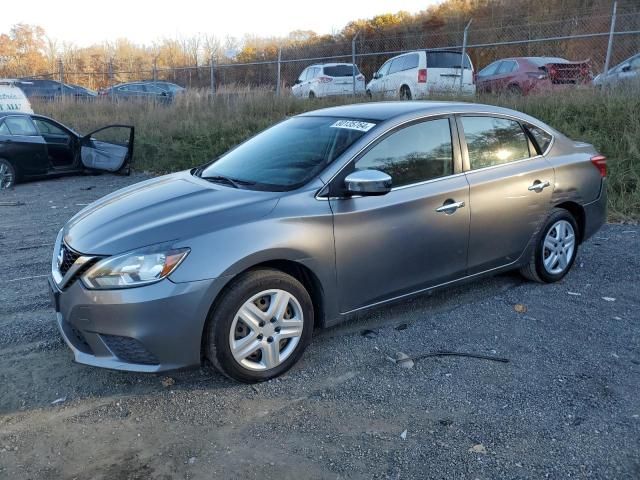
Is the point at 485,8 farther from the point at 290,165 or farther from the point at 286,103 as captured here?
the point at 290,165

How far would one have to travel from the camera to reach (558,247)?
5047mm

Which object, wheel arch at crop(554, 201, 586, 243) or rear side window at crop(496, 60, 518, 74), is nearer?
wheel arch at crop(554, 201, 586, 243)

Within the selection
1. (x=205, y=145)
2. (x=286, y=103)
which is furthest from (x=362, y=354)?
(x=286, y=103)

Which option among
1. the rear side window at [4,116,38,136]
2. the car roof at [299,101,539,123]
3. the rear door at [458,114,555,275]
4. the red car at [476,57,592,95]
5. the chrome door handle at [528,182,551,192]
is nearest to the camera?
the car roof at [299,101,539,123]

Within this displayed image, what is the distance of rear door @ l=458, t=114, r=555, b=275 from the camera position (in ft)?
14.3

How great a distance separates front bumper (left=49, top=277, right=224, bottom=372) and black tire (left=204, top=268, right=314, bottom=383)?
0.08 meters

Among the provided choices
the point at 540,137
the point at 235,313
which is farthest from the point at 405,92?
the point at 235,313

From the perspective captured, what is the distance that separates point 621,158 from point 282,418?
7580 millimetres

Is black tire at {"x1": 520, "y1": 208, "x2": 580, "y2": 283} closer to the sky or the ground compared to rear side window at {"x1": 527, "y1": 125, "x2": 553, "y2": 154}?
closer to the ground

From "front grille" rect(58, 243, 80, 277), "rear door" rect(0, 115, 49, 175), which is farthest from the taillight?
"rear door" rect(0, 115, 49, 175)

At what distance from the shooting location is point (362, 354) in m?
3.86

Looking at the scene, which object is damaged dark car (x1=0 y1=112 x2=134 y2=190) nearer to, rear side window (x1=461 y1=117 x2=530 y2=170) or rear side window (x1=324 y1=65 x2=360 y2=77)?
rear side window (x1=461 y1=117 x2=530 y2=170)

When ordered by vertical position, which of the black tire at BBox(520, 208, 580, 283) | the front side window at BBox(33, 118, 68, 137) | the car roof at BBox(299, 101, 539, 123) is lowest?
the black tire at BBox(520, 208, 580, 283)

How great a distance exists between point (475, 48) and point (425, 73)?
190 inches
